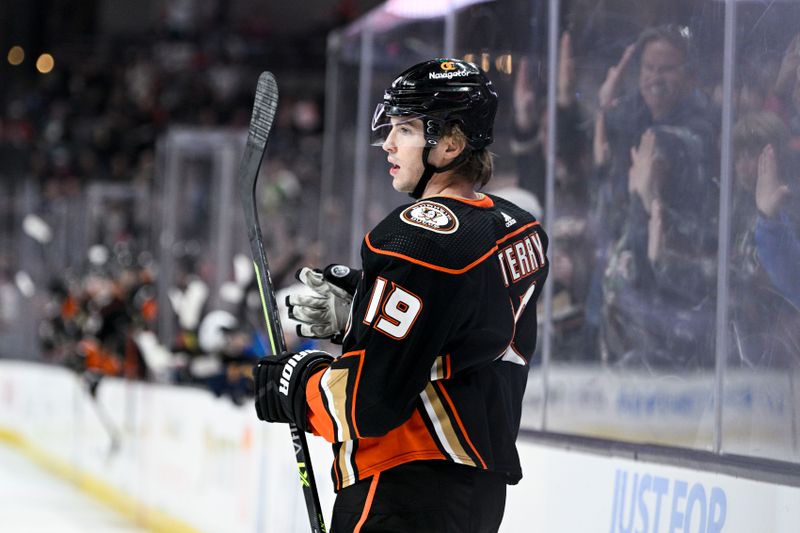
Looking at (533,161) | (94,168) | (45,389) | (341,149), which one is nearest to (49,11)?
(94,168)

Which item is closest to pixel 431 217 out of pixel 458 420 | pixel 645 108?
pixel 458 420

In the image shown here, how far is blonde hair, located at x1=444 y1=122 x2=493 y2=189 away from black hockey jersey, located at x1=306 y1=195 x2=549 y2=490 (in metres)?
0.05

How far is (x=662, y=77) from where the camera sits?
3.22 m

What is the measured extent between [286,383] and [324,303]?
0.61 ft

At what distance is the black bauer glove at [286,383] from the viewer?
199 centimetres

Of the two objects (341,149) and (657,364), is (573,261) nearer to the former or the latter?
(657,364)

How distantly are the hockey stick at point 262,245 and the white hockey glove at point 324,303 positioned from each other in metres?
0.09

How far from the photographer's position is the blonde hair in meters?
2.04

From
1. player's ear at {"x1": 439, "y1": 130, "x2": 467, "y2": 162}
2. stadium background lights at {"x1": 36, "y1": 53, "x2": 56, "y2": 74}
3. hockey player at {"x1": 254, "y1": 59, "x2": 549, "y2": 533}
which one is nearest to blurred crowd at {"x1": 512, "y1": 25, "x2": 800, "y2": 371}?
hockey player at {"x1": 254, "y1": 59, "x2": 549, "y2": 533}

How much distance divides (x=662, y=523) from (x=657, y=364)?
65 centimetres

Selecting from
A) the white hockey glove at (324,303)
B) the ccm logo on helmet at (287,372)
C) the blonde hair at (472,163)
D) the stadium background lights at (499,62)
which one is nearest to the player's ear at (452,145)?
the blonde hair at (472,163)

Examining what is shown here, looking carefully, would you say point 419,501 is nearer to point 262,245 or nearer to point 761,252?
point 262,245

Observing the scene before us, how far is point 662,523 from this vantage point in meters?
2.65

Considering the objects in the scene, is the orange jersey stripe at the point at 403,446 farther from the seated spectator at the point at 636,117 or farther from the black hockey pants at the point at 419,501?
the seated spectator at the point at 636,117
